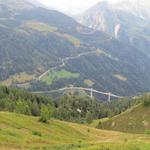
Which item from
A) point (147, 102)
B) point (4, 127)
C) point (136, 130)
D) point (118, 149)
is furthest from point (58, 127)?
point (147, 102)

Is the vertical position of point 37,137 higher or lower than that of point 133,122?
higher

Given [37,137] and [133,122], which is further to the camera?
[133,122]

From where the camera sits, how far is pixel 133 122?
15062 centimetres

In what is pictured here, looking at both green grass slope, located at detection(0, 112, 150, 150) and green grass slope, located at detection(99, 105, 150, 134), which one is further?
green grass slope, located at detection(99, 105, 150, 134)

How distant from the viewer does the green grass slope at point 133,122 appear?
14425 cm

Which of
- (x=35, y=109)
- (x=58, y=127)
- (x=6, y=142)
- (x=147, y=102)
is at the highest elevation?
(x=6, y=142)

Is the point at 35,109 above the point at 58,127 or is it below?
below

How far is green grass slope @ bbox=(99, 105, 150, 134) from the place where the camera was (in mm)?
144250

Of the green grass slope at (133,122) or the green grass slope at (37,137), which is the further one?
the green grass slope at (133,122)

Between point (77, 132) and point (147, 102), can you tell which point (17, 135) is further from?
point (147, 102)

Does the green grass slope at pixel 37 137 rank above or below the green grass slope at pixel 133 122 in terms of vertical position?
above

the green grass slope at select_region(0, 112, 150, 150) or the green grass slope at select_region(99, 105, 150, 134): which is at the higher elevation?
the green grass slope at select_region(0, 112, 150, 150)

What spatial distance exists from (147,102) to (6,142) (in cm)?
11415

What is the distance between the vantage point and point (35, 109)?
19325 cm
